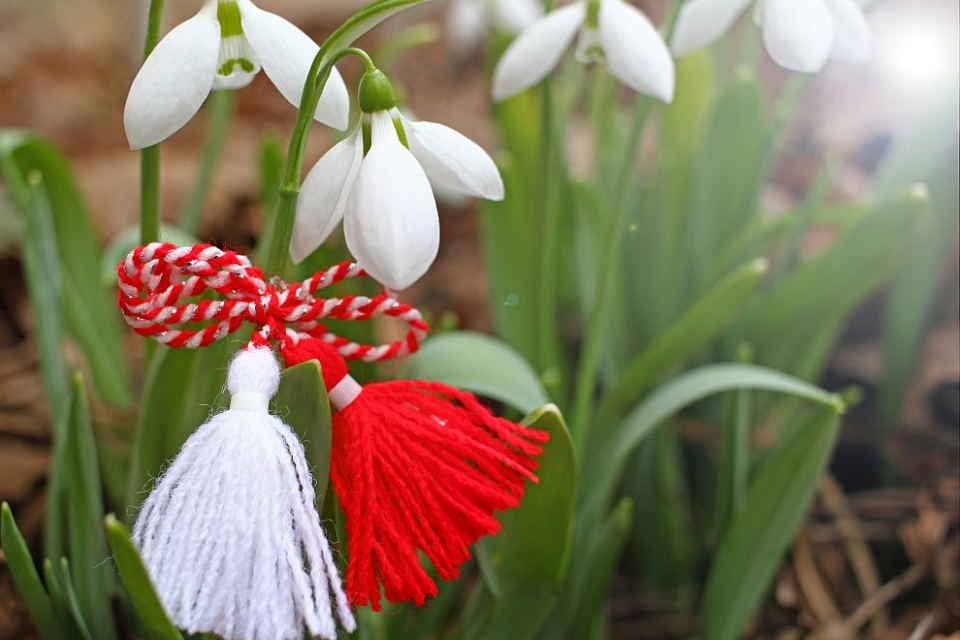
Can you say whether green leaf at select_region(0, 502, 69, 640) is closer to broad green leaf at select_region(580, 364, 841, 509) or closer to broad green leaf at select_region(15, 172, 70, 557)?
broad green leaf at select_region(15, 172, 70, 557)

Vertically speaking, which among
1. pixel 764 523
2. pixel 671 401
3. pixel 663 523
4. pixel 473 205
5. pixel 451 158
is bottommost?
pixel 663 523

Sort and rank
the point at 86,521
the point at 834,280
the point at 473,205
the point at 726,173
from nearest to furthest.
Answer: the point at 86,521 < the point at 834,280 < the point at 726,173 < the point at 473,205

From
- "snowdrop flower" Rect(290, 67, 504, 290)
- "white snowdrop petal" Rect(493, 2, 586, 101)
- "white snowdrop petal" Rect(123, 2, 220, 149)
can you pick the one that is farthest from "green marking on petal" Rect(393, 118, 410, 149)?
"white snowdrop petal" Rect(493, 2, 586, 101)

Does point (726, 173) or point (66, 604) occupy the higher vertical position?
point (726, 173)

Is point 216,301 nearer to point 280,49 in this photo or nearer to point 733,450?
point 280,49

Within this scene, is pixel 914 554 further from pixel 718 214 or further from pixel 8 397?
pixel 8 397

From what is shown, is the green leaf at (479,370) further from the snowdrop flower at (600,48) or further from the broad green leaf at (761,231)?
the broad green leaf at (761,231)

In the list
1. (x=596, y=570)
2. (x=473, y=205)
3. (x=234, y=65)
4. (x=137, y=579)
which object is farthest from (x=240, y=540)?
(x=473, y=205)

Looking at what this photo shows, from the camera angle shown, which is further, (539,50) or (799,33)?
(539,50)
